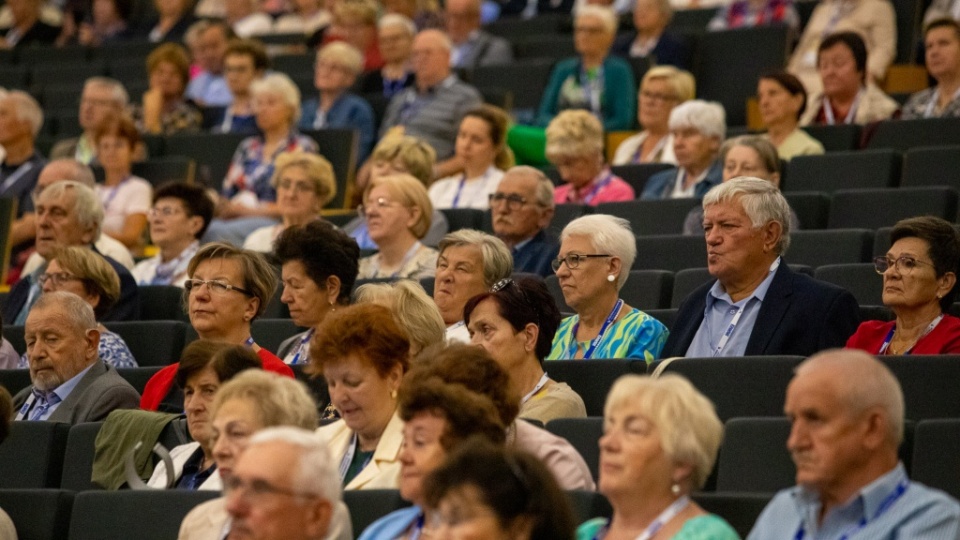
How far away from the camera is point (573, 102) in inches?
301

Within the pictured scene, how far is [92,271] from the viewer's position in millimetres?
5199

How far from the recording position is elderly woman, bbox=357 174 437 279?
557cm

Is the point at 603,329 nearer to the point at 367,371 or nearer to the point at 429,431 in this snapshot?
the point at 367,371

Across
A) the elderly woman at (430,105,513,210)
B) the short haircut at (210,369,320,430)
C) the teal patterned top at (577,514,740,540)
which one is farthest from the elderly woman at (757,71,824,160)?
the teal patterned top at (577,514,740,540)

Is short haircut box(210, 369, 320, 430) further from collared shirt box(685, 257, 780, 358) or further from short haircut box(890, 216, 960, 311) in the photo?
short haircut box(890, 216, 960, 311)

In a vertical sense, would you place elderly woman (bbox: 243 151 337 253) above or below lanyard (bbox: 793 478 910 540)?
above

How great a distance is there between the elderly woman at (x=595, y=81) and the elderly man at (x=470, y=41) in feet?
2.86

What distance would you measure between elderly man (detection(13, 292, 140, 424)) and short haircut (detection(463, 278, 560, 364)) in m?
1.16

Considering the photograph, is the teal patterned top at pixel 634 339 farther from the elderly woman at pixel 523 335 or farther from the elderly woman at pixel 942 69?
the elderly woman at pixel 942 69

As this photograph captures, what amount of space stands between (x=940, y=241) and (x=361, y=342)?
5.16ft

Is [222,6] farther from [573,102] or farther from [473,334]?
[473,334]

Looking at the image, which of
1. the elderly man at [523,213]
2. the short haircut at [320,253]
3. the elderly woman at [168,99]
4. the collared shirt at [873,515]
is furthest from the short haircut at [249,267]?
the elderly woman at [168,99]

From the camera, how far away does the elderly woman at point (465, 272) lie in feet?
15.3

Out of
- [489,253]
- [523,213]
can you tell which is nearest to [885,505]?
[489,253]
